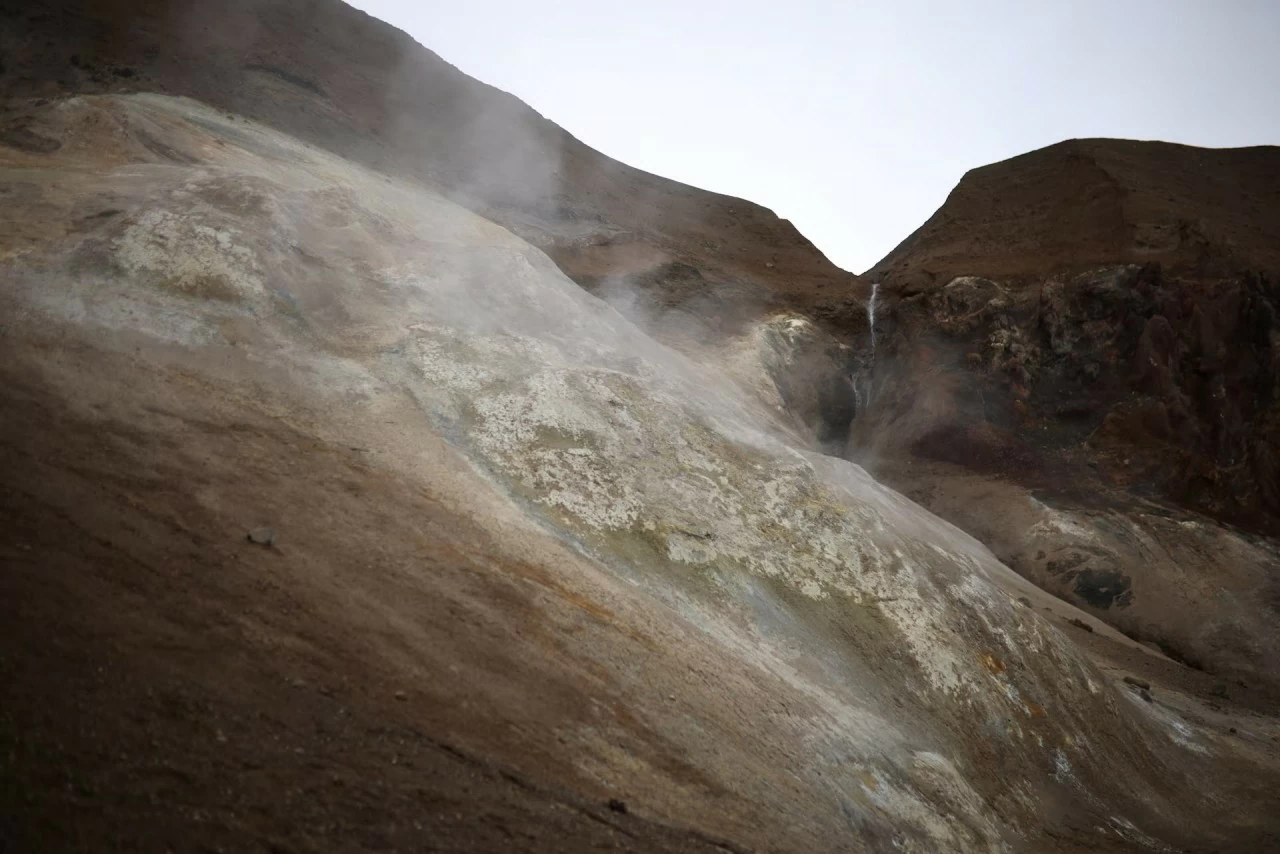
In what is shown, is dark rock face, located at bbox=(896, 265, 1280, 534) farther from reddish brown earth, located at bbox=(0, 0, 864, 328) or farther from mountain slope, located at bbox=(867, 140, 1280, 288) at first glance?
reddish brown earth, located at bbox=(0, 0, 864, 328)

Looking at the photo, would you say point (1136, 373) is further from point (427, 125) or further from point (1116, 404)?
point (427, 125)

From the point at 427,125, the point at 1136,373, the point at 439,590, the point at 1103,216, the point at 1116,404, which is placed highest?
the point at 1103,216

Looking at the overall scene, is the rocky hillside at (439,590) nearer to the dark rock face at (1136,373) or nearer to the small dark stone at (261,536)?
the small dark stone at (261,536)

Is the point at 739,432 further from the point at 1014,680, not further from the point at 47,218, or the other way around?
the point at 47,218

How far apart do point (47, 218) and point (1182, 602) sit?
23.5 m

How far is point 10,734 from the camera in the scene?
11.2 feet

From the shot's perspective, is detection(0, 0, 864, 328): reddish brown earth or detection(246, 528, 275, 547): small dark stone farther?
detection(0, 0, 864, 328): reddish brown earth

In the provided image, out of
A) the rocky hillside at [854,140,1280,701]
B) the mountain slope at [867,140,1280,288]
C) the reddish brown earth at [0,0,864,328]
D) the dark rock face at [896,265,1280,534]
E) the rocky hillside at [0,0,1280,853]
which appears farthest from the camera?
the mountain slope at [867,140,1280,288]

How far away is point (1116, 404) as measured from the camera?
2461cm

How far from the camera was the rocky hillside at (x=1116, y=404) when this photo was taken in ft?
66.2

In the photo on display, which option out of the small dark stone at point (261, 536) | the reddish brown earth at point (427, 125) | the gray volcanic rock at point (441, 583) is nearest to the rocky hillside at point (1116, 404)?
the reddish brown earth at point (427, 125)

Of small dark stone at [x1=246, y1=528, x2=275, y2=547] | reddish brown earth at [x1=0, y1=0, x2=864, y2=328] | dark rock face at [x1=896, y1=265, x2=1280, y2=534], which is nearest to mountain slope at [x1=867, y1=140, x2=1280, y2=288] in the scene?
dark rock face at [x1=896, y1=265, x2=1280, y2=534]

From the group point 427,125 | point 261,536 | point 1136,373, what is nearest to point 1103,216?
point 1136,373

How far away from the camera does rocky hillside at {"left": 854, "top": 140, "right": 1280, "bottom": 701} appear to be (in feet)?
66.2
